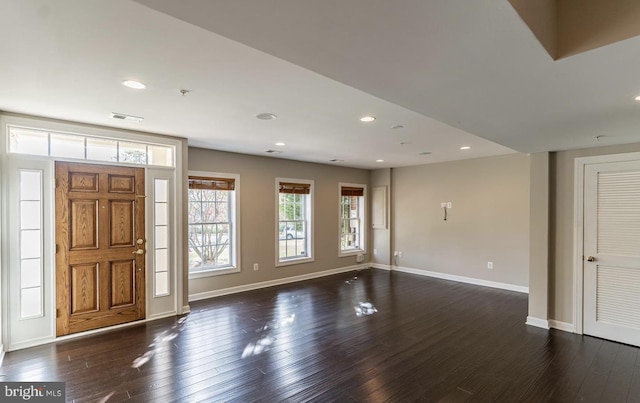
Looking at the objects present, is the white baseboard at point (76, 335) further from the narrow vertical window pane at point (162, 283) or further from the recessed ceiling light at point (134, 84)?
the recessed ceiling light at point (134, 84)

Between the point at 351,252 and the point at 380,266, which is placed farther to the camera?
the point at 380,266

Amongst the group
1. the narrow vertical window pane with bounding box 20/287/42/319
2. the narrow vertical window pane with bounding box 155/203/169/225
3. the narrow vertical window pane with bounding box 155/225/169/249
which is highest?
the narrow vertical window pane with bounding box 155/203/169/225

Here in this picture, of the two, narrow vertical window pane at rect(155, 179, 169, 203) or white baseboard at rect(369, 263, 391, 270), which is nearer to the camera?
narrow vertical window pane at rect(155, 179, 169, 203)

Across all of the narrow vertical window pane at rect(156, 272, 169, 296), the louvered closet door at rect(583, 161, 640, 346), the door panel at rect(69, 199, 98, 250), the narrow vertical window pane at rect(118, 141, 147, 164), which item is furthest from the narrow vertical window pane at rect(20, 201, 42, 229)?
the louvered closet door at rect(583, 161, 640, 346)

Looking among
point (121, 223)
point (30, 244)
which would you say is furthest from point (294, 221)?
point (30, 244)

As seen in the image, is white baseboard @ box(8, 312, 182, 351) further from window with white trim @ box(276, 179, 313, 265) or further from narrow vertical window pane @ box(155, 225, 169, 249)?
window with white trim @ box(276, 179, 313, 265)

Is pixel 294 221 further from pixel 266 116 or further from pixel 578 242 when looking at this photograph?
pixel 578 242

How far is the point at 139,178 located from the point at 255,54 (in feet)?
10.0

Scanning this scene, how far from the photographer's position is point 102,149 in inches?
158

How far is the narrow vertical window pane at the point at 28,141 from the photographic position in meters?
3.43

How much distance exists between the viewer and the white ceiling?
1.22 m

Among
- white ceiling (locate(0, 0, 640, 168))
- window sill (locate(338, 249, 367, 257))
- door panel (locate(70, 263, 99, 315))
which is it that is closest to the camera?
white ceiling (locate(0, 0, 640, 168))

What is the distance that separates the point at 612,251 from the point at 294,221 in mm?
5038

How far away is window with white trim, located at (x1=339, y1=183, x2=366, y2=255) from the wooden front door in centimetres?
455
